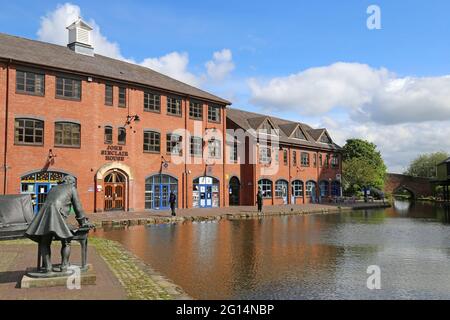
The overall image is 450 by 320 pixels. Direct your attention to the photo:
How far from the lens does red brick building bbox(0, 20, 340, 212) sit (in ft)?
76.6

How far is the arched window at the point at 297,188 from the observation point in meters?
43.1

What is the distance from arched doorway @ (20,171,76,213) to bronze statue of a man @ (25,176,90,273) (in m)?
16.8

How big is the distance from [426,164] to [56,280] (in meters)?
91.7

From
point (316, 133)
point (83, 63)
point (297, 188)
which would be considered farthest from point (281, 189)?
point (83, 63)

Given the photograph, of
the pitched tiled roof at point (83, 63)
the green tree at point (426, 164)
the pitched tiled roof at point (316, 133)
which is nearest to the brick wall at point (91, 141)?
the pitched tiled roof at point (83, 63)

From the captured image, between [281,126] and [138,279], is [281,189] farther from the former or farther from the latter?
[138,279]

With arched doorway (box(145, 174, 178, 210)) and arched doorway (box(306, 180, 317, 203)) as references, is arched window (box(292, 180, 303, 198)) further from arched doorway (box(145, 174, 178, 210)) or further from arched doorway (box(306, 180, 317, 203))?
arched doorway (box(145, 174, 178, 210))

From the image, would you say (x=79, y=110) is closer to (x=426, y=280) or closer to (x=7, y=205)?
(x=7, y=205)

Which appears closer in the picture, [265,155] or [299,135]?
[265,155]

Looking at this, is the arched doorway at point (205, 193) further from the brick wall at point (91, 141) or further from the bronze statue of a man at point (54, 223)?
the bronze statue of a man at point (54, 223)

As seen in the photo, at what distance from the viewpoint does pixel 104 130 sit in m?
26.9

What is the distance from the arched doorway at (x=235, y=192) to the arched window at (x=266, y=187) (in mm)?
2155

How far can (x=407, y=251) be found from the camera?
1296 centimetres
